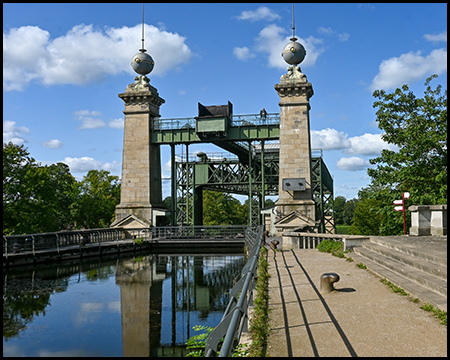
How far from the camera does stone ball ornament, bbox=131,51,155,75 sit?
1387 inches

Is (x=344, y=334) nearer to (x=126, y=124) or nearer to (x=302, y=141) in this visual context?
(x=302, y=141)

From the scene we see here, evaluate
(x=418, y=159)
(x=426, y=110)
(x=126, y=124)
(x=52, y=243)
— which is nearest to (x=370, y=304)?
(x=418, y=159)

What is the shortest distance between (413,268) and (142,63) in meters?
30.1

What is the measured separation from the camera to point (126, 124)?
35281 millimetres

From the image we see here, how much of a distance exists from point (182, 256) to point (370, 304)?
76.9 feet

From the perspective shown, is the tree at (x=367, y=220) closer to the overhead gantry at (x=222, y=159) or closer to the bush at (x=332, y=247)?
the overhead gantry at (x=222, y=159)

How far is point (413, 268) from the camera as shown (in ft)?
33.2

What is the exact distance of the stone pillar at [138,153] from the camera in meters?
34.9

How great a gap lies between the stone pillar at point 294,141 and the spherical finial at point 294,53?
0.69 m

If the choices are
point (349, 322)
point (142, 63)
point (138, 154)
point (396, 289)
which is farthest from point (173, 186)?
point (349, 322)

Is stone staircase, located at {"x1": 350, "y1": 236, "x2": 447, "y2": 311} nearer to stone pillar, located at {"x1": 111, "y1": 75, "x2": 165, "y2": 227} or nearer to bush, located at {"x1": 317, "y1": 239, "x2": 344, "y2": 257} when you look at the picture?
bush, located at {"x1": 317, "y1": 239, "x2": 344, "y2": 257}

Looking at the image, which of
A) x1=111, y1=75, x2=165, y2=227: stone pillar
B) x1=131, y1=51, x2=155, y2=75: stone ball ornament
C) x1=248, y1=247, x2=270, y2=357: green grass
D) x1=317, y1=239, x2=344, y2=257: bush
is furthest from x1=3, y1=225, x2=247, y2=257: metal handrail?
x1=248, y1=247, x2=270, y2=357: green grass

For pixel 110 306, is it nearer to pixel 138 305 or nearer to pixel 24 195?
pixel 138 305

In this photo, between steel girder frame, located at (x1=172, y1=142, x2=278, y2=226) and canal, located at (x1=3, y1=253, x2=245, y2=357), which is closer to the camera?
canal, located at (x1=3, y1=253, x2=245, y2=357)
